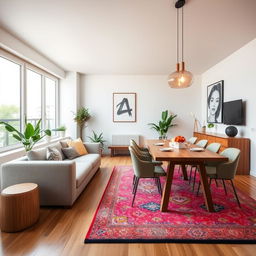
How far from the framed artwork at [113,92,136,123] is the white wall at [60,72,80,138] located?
137 centimetres

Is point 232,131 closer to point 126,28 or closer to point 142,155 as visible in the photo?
point 142,155

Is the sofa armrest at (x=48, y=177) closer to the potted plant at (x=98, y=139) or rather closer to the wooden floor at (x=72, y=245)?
the wooden floor at (x=72, y=245)

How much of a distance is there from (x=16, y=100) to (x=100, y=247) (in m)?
3.54

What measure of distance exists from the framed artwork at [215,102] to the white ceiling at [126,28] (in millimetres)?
798

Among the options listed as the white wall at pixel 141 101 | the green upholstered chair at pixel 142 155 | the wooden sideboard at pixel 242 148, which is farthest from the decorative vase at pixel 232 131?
the white wall at pixel 141 101

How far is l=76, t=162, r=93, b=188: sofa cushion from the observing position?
277 cm

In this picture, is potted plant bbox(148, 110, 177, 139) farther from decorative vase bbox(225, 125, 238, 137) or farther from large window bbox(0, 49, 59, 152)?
large window bbox(0, 49, 59, 152)

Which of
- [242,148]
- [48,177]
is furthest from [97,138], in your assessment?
[242,148]

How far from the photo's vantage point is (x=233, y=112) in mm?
4312

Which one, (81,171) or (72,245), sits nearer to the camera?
(72,245)

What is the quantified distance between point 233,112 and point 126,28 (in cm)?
318

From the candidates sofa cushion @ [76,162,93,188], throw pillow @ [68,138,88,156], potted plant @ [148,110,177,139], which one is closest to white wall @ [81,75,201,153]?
potted plant @ [148,110,177,139]

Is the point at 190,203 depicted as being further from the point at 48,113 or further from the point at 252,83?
the point at 48,113

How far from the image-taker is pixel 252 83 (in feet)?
12.4
